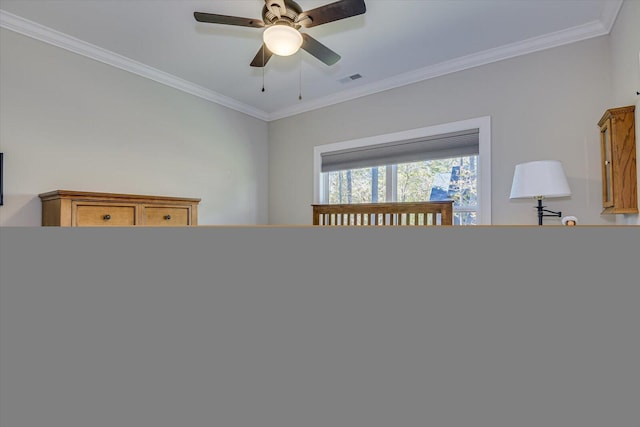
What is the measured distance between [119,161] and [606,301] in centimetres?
333

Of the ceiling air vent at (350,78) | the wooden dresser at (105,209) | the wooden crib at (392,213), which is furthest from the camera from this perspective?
the ceiling air vent at (350,78)

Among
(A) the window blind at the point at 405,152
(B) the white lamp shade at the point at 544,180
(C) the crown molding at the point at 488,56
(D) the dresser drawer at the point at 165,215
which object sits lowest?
(D) the dresser drawer at the point at 165,215

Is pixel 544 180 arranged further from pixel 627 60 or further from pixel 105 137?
pixel 105 137

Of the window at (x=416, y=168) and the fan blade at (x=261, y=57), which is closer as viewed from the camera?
the fan blade at (x=261, y=57)

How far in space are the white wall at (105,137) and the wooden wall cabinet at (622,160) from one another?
135 inches

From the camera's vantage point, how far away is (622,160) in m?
1.79

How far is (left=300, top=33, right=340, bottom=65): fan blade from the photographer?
6.51 ft

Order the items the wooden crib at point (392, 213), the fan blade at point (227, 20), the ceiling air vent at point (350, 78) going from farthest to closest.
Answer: the ceiling air vent at point (350, 78) → the wooden crib at point (392, 213) → the fan blade at point (227, 20)

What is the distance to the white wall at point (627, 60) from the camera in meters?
1.73

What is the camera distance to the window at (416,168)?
2797mm

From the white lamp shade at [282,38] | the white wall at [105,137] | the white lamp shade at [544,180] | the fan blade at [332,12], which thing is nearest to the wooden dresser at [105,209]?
the white wall at [105,137]

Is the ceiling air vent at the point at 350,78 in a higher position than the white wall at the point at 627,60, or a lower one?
higher

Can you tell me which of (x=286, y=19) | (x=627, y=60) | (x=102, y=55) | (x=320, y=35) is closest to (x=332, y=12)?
(x=286, y=19)

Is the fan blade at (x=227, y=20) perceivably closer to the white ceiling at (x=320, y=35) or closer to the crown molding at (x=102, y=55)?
the white ceiling at (x=320, y=35)
